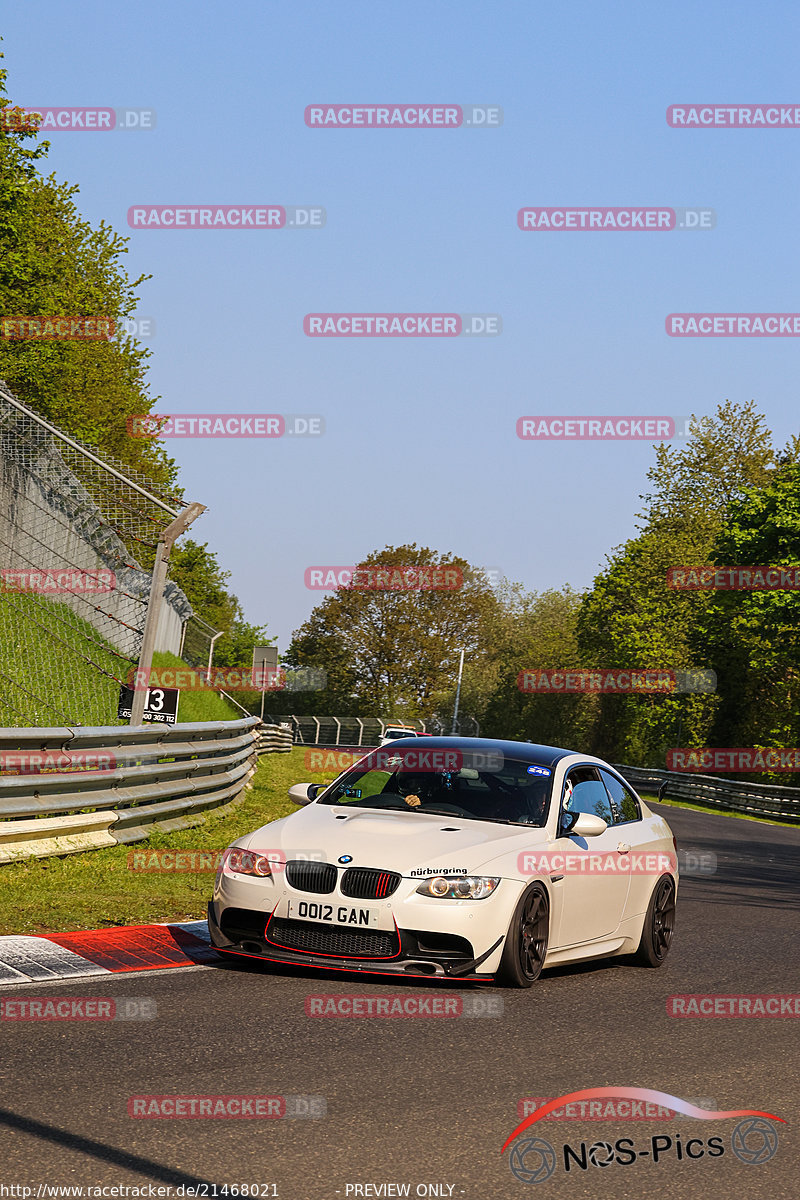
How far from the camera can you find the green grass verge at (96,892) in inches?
330

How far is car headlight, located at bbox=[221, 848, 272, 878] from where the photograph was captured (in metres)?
7.55

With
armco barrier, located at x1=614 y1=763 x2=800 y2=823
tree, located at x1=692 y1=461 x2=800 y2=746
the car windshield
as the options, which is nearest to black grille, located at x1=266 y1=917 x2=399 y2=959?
the car windshield

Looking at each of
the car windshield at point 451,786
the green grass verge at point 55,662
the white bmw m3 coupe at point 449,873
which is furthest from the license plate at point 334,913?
the green grass verge at point 55,662

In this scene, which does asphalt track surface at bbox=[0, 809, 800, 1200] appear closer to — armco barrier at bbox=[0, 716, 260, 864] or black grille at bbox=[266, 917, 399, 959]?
black grille at bbox=[266, 917, 399, 959]

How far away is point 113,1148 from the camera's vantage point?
4.24 metres

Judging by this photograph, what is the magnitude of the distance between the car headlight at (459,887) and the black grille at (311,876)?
0.49 m

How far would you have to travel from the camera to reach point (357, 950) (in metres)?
7.27

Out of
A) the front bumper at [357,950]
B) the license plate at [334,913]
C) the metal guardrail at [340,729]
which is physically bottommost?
the metal guardrail at [340,729]

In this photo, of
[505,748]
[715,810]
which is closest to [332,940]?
[505,748]

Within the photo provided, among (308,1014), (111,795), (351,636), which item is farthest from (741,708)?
(308,1014)

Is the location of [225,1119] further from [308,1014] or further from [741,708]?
Answer: [741,708]

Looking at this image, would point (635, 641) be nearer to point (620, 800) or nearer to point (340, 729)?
point (340, 729)

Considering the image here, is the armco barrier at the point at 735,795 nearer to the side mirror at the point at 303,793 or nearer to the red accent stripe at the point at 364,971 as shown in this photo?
the side mirror at the point at 303,793

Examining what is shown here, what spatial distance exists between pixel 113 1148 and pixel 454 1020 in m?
2.83
